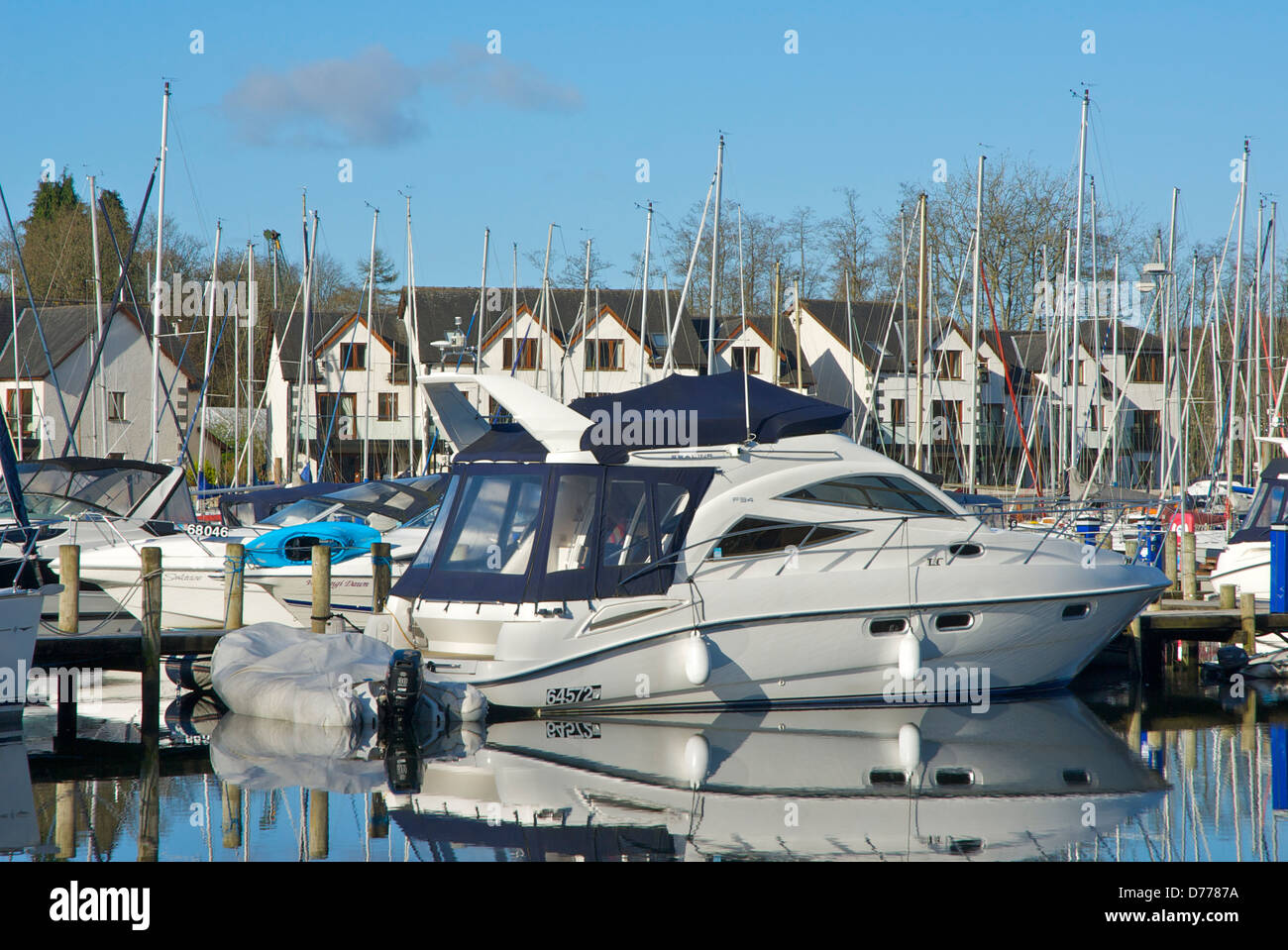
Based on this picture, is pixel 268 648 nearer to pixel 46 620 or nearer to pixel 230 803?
pixel 230 803

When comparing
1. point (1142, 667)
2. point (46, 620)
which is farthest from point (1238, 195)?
point (46, 620)

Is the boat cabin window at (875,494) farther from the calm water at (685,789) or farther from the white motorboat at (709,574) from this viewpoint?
the calm water at (685,789)

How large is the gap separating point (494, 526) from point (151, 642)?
3.36 m

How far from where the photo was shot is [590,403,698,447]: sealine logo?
518 inches

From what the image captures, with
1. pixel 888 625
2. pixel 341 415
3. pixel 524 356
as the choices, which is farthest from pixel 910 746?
pixel 341 415

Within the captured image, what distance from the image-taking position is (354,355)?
59.2 meters

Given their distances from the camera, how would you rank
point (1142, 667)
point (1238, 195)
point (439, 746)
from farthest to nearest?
point (1238, 195) → point (1142, 667) → point (439, 746)

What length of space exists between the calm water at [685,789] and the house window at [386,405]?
4449cm

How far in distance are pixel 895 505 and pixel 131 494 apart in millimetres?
11930

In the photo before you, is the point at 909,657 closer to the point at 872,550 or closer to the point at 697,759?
the point at 872,550

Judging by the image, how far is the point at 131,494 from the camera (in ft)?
66.0

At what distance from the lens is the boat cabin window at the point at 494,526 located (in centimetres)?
1277
